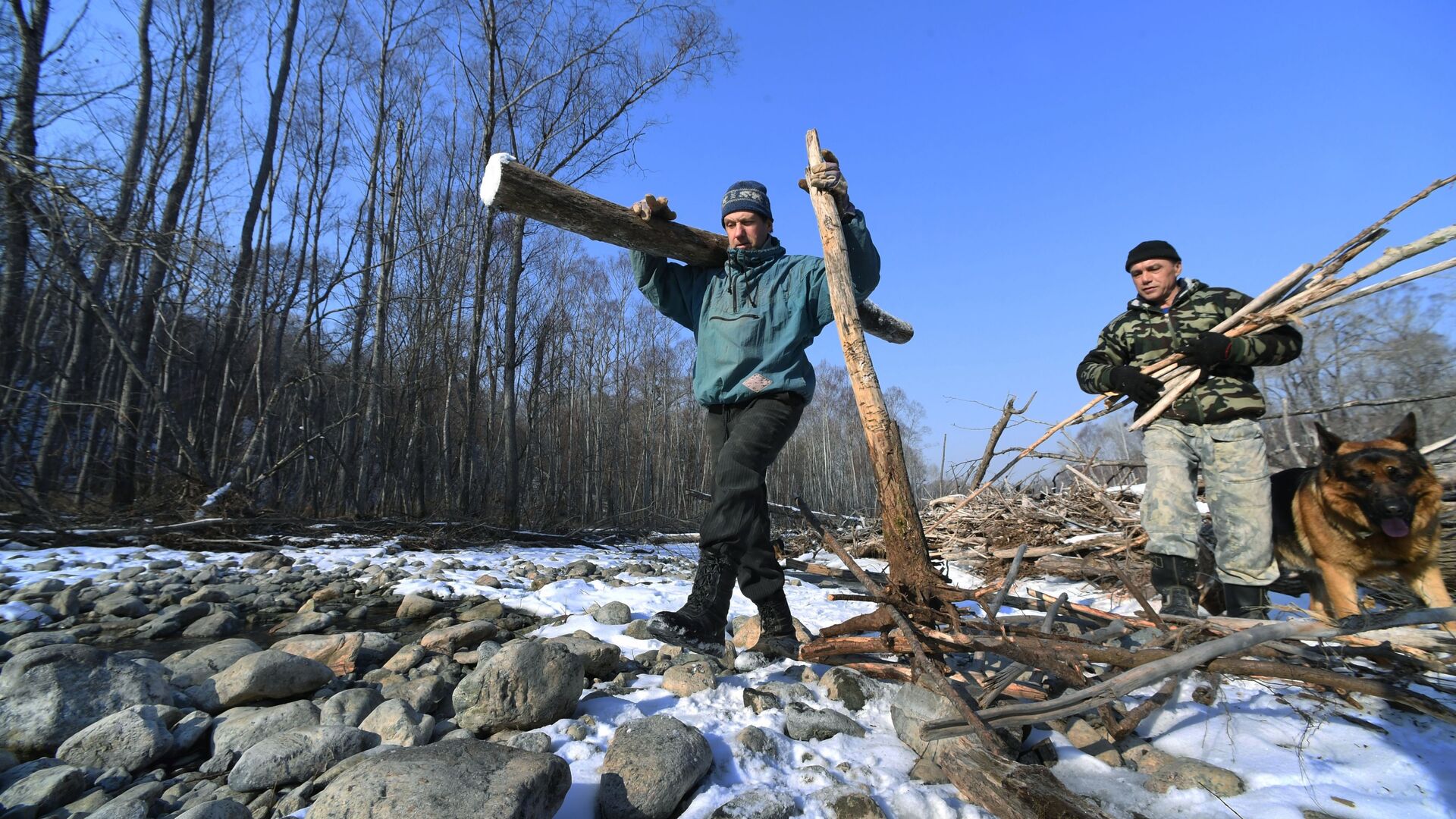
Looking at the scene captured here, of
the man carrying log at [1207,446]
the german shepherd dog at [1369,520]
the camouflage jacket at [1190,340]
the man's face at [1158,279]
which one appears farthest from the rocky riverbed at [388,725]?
the man's face at [1158,279]

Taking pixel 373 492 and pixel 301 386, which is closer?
pixel 301 386

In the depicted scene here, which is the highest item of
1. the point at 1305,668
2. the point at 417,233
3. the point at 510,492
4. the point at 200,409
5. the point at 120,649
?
the point at 417,233

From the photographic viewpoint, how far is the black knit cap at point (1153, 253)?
3168mm

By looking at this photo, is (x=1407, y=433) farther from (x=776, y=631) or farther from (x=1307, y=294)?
(x=776, y=631)

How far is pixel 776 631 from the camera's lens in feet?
8.75

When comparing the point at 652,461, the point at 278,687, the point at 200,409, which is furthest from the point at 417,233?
the point at 278,687

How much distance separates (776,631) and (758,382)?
112 cm

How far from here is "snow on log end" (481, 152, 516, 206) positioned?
284 cm

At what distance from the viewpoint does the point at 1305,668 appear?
61.6 inches

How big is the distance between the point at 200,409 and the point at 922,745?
584 inches

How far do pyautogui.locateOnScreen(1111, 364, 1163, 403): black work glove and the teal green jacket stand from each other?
1404 millimetres

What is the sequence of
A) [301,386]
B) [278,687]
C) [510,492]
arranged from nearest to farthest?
[278,687] → [510,492] → [301,386]

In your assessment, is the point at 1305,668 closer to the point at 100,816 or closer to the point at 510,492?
the point at 100,816

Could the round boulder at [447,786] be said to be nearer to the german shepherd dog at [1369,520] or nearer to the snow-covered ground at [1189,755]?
the snow-covered ground at [1189,755]
